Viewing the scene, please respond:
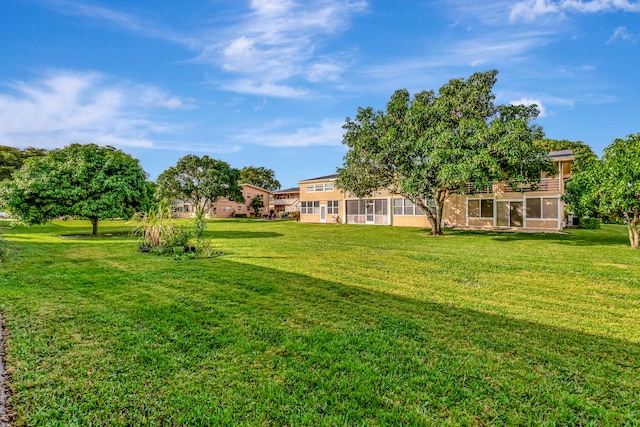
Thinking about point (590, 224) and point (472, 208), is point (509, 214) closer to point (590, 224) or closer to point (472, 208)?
point (472, 208)

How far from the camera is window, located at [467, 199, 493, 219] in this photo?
23570mm

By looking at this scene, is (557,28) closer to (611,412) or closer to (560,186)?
(560,186)

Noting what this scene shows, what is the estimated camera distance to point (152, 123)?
2123 cm

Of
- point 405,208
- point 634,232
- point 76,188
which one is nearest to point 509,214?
point 405,208

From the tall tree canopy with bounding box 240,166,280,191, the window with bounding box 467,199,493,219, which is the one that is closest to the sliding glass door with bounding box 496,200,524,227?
the window with bounding box 467,199,493,219

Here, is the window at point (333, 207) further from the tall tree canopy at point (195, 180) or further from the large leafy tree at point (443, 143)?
the tall tree canopy at point (195, 180)

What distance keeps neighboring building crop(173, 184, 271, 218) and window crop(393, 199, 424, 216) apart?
2928 centimetres

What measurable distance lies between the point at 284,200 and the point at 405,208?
30375 millimetres

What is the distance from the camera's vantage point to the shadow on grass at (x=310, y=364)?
8.02ft

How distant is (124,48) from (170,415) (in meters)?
16.0

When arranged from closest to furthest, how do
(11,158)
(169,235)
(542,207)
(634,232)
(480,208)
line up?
(169,235) → (634,232) → (542,207) → (480,208) → (11,158)

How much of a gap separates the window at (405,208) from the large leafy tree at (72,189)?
748 inches

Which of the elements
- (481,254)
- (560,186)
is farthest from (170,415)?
(560,186)

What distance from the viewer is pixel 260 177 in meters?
68.4
